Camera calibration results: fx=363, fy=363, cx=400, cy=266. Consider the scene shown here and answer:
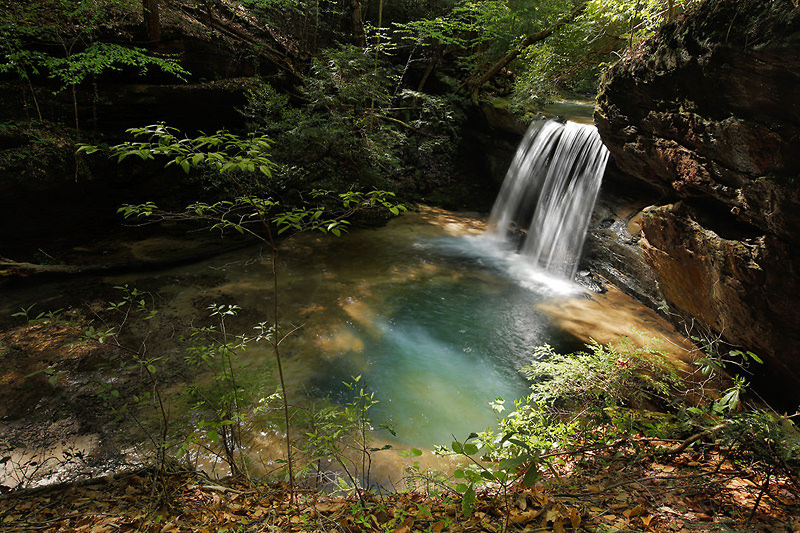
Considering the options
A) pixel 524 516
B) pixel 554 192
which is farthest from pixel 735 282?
pixel 554 192

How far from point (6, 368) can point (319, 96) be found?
287 inches

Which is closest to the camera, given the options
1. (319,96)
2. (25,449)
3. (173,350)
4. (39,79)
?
(25,449)

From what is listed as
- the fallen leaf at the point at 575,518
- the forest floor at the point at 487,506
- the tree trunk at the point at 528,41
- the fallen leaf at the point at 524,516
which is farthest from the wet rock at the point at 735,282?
the tree trunk at the point at 528,41

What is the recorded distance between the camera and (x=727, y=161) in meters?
4.45

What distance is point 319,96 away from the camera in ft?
28.1

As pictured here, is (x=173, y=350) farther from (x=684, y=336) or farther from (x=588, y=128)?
(x=588, y=128)

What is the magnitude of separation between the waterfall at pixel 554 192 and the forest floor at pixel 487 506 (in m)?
6.45

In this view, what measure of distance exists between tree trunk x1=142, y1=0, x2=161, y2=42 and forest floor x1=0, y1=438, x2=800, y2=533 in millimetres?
8817

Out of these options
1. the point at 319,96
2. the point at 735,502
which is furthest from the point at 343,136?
the point at 735,502

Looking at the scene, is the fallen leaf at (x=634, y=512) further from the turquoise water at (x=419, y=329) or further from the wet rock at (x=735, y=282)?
the wet rock at (x=735, y=282)

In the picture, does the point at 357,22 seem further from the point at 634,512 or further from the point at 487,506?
the point at 634,512

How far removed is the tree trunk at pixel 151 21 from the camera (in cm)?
754

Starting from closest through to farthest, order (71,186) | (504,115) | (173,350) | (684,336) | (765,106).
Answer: (765,106) → (173,350) → (684,336) → (71,186) → (504,115)

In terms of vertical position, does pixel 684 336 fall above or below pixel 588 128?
below
